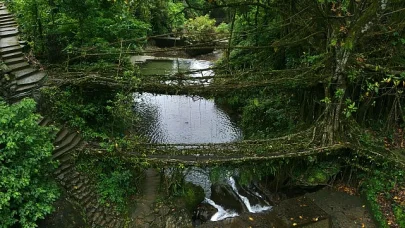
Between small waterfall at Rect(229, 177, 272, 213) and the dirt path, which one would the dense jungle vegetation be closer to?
the dirt path

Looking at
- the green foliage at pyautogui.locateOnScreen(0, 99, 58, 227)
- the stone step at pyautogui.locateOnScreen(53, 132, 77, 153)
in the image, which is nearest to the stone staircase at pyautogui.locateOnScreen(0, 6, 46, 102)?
the stone step at pyautogui.locateOnScreen(53, 132, 77, 153)

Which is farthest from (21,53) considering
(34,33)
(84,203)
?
(84,203)

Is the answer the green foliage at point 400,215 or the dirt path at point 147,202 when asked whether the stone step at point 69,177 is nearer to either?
the dirt path at point 147,202

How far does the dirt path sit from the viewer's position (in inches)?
389

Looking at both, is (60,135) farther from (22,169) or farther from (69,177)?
(22,169)

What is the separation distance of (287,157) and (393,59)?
4.82m

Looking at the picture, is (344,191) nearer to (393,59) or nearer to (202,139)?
(393,59)

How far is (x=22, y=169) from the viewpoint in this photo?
7371 millimetres

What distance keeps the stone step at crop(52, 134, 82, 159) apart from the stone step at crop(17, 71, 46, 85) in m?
2.67

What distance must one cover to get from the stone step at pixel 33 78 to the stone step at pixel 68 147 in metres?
2.67

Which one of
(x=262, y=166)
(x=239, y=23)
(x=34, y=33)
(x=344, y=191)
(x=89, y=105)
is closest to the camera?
(x=262, y=166)

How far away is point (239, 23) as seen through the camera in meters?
16.3

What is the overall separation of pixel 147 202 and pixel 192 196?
163 centimetres

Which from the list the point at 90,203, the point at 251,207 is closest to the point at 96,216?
the point at 90,203
